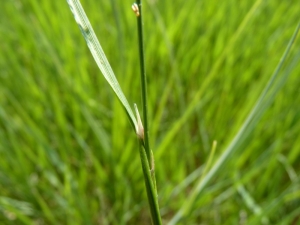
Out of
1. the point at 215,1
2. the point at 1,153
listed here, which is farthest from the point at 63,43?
the point at 215,1

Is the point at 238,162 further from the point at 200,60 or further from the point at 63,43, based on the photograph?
the point at 63,43

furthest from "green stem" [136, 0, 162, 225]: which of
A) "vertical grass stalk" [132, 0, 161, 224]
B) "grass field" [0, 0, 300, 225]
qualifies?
"grass field" [0, 0, 300, 225]

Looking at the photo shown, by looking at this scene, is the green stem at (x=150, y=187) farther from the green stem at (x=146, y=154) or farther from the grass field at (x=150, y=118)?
the grass field at (x=150, y=118)

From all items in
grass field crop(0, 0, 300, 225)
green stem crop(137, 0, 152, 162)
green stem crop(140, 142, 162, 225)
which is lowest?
grass field crop(0, 0, 300, 225)

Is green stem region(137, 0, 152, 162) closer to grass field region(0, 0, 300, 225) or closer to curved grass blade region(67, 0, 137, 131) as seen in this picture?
curved grass blade region(67, 0, 137, 131)

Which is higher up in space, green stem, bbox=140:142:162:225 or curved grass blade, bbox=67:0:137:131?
curved grass blade, bbox=67:0:137:131

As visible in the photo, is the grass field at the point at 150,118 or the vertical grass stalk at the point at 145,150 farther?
the grass field at the point at 150,118

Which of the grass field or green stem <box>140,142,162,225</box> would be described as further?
the grass field

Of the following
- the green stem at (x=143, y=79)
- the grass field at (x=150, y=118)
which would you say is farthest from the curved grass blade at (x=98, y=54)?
the grass field at (x=150, y=118)
